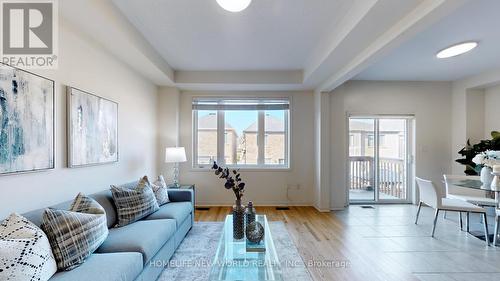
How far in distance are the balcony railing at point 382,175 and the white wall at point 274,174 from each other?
107cm

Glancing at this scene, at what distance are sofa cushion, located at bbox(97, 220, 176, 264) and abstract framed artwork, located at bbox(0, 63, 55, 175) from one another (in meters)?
0.84

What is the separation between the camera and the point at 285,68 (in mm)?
4441

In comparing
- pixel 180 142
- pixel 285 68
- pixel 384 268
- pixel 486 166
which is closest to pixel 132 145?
pixel 180 142

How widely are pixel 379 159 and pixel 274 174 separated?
2.35 meters

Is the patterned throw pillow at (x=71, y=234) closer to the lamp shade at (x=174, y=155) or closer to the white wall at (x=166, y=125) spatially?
the lamp shade at (x=174, y=155)

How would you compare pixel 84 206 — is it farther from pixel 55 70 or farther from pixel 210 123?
pixel 210 123

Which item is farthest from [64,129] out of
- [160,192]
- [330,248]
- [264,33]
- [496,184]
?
[496,184]

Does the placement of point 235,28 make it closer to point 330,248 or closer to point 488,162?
point 330,248

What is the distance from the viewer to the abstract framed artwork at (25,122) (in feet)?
5.72

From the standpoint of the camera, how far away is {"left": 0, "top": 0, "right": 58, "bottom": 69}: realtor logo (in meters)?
1.86

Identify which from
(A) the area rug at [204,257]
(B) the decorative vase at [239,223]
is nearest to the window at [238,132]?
(A) the area rug at [204,257]

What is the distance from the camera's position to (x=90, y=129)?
8.87ft

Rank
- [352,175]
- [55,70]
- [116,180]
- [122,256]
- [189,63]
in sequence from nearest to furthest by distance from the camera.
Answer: [122,256] < [55,70] < [116,180] < [189,63] < [352,175]

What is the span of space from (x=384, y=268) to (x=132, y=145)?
3647 millimetres
